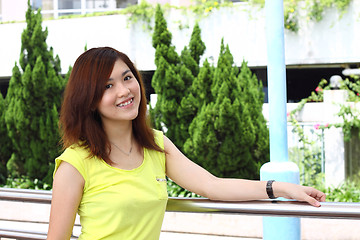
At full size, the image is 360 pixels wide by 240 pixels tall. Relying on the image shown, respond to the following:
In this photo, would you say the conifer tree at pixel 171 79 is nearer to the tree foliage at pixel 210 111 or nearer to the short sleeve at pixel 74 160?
the tree foliage at pixel 210 111

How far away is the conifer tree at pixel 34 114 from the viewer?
685cm

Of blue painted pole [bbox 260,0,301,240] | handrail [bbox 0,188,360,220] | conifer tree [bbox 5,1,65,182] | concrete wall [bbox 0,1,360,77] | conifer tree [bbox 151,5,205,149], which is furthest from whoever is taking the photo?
concrete wall [bbox 0,1,360,77]

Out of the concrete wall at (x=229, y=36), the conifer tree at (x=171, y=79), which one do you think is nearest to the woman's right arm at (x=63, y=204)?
the conifer tree at (x=171, y=79)

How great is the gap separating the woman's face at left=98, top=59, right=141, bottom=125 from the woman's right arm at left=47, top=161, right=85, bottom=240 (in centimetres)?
24

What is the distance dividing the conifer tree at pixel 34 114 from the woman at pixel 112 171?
5.29 metres

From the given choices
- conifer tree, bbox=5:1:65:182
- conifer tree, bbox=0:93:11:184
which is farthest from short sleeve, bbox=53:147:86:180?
conifer tree, bbox=0:93:11:184

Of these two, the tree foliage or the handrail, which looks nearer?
the handrail

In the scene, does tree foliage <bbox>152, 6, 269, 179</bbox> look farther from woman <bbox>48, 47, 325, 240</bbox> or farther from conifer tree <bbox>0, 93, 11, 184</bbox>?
woman <bbox>48, 47, 325, 240</bbox>

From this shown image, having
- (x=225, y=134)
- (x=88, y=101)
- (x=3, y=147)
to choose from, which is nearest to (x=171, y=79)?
(x=225, y=134)

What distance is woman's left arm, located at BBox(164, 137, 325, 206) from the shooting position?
1.56m

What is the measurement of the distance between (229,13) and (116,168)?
8246 millimetres

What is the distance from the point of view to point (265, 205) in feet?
4.67

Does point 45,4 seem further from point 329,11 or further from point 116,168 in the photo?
point 116,168

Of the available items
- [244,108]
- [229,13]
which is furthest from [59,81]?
[229,13]
